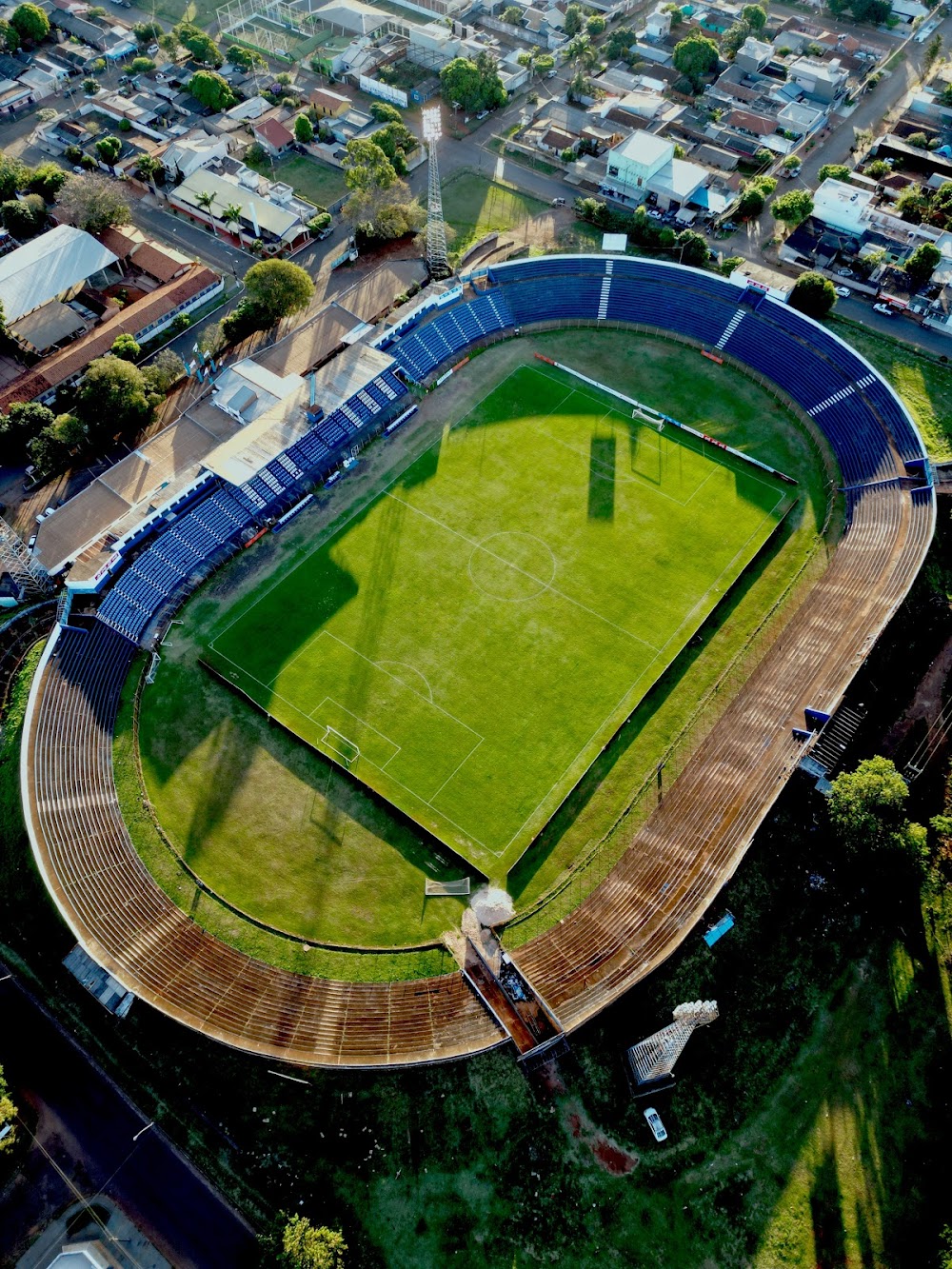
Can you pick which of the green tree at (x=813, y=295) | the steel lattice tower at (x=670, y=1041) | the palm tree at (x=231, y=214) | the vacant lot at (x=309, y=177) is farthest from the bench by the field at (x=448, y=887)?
the vacant lot at (x=309, y=177)

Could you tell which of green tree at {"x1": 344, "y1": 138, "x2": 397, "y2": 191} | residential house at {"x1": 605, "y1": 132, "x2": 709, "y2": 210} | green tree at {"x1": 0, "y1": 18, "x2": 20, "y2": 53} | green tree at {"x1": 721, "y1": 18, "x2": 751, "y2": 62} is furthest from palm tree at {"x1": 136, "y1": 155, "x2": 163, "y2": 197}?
green tree at {"x1": 721, "y1": 18, "x2": 751, "y2": 62}

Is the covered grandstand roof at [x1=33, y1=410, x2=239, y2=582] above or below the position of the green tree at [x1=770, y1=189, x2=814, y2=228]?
below

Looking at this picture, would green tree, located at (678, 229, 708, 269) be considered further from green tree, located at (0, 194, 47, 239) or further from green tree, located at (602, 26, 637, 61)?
green tree, located at (0, 194, 47, 239)

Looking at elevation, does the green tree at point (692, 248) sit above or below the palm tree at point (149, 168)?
below

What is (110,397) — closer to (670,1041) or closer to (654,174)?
(654,174)

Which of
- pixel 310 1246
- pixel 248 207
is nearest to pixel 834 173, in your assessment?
pixel 248 207

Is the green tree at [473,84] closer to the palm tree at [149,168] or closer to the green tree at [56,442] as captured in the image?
the palm tree at [149,168]
